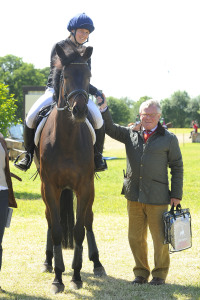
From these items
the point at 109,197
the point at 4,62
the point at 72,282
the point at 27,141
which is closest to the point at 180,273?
the point at 72,282

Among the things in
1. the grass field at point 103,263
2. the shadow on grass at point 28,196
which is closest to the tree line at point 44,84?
the shadow on grass at point 28,196

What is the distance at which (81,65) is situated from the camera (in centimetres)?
558

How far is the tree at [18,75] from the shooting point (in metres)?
80.0

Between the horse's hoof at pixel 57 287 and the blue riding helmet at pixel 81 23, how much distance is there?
3.40m

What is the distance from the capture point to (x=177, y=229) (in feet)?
19.4

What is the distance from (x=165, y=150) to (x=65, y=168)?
1.29 metres

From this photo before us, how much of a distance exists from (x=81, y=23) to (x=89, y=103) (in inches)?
47.9

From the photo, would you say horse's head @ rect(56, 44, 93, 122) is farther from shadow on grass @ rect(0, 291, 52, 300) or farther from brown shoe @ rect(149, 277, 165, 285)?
brown shoe @ rect(149, 277, 165, 285)

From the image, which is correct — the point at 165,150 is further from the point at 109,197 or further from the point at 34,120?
the point at 109,197

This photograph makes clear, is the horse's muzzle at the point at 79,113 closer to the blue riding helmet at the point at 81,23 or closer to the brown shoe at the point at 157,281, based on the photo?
the blue riding helmet at the point at 81,23

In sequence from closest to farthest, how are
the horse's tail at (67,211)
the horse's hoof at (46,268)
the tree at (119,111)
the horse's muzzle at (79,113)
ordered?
the horse's muzzle at (79,113)
the horse's hoof at (46,268)
the horse's tail at (67,211)
the tree at (119,111)

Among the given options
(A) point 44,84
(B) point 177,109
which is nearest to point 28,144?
(A) point 44,84

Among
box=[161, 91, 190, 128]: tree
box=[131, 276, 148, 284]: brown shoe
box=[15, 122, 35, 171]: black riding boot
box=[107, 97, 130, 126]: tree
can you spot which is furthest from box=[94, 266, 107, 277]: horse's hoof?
box=[107, 97, 130, 126]: tree

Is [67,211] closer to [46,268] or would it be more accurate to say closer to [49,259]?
[49,259]
